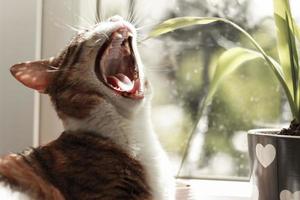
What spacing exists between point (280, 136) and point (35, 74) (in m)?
0.34

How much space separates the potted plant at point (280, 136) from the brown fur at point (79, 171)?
0.23 meters

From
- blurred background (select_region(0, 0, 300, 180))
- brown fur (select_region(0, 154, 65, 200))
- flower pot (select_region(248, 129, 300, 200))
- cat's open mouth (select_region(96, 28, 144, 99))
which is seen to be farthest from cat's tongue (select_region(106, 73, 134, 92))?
blurred background (select_region(0, 0, 300, 180))

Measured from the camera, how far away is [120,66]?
1.80ft

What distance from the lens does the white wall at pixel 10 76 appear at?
824 mm

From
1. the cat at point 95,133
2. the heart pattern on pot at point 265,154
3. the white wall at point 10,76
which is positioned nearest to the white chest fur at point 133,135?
the cat at point 95,133

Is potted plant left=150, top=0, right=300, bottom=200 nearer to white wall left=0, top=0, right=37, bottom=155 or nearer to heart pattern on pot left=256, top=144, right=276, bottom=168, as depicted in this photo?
heart pattern on pot left=256, top=144, right=276, bottom=168

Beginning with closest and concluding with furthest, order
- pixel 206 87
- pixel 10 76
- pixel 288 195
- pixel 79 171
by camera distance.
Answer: pixel 79 171
pixel 288 195
pixel 10 76
pixel 206 87

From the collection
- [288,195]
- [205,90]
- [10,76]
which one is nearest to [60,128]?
[10,76]

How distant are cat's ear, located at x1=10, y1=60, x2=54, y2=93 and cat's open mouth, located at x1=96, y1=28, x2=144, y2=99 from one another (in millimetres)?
64

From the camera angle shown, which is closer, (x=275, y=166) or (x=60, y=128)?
(x=275, y=166)

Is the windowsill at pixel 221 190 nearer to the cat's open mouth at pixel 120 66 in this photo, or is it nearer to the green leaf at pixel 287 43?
the green leaf at pixel 287 43

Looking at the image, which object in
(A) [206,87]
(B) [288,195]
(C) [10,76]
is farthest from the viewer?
(A) [206,87]

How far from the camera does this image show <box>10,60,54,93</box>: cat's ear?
55cm

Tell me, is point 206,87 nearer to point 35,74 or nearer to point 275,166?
point 275,166
